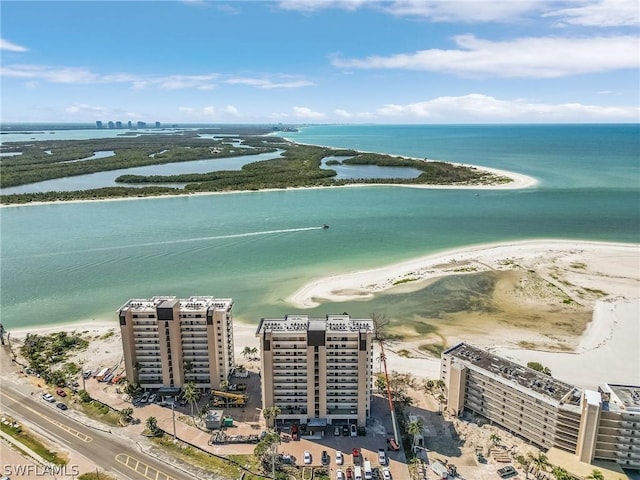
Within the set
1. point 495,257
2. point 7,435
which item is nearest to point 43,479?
point 7,435

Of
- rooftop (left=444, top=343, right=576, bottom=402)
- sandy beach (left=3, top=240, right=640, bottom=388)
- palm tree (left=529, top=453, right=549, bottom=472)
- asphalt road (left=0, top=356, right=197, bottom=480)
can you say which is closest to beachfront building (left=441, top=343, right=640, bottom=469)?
rooftop (left=444, top=343, right=576, bottom=402)

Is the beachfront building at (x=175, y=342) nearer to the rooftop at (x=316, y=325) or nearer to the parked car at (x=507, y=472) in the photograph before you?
the rooftop at (x=316, y=325)

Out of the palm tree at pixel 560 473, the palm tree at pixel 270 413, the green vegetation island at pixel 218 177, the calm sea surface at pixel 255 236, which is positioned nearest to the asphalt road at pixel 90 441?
the palm tree at pixel 270 413

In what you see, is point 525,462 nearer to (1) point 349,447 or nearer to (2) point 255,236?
(1) point 349,447

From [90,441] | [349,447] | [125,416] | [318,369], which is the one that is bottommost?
[349,447]

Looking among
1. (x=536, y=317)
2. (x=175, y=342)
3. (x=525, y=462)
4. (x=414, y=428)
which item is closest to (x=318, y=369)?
(x=414, y=428)

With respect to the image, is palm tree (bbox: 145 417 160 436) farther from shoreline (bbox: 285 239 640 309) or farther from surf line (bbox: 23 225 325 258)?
surf line (bbox: 23 225 325 258)

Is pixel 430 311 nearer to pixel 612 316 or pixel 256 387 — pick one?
pixel 612 316
